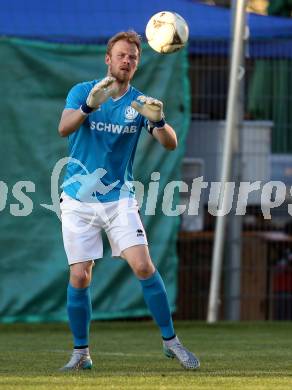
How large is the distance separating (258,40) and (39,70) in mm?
2198

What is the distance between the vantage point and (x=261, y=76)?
12062 mm

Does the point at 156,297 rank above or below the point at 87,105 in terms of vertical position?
below

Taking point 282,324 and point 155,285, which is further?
point 282,324

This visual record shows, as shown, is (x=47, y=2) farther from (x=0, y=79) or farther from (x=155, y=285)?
(x=155, y=285)

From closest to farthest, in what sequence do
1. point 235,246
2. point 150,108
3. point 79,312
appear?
point 150,108
point 79,312
point 235,246

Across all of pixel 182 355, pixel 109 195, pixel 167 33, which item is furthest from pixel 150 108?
pixel 182 355

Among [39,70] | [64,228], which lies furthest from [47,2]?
[64,228]

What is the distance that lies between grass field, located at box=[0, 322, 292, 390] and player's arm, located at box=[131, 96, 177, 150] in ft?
4.31

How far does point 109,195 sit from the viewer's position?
7.16 m

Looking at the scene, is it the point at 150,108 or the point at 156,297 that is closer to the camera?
the point at 150,108

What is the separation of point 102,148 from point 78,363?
48.7 inches

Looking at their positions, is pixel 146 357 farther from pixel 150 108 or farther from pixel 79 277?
pixel 150 108

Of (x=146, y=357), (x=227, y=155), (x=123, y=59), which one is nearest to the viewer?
(x=123, y=59)

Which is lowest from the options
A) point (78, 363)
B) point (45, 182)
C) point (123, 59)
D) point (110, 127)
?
point (78, 363)
